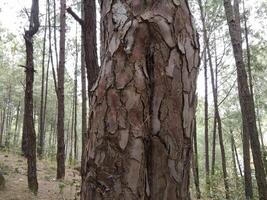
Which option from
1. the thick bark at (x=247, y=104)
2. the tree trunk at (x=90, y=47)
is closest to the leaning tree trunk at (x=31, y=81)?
the tree trunk at (x=90, y=47)

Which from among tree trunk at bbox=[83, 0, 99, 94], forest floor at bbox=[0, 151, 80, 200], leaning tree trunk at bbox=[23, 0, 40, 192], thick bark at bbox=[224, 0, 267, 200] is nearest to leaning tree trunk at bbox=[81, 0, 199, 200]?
tree trunk at bbox=[83, 0, 99, 94]

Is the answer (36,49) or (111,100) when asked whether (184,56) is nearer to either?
(111,100)

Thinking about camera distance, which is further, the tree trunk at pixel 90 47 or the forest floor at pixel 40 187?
the forest floor at pixel 40 187

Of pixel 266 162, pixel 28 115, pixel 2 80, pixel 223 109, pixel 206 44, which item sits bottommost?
pixel 266 162

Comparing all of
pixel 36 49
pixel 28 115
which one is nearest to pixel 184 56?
pixel 28 115

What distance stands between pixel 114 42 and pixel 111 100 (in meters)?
0.21

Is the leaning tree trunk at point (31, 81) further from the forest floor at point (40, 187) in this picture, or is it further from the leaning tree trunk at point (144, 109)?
the leaning tree trunk at point (144, 109)

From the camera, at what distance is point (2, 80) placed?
85.1ft

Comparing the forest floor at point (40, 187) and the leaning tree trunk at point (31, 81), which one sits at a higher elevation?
the leaning tree trunk at point (31, 81)

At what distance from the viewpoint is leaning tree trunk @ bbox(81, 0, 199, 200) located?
3.38 feet

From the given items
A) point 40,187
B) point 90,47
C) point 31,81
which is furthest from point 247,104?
point 40,187

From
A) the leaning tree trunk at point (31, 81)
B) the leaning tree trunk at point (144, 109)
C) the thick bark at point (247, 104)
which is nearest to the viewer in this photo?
the leaning tree trunk at point (144, 109)

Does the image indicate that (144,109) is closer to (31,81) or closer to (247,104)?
(247,104)

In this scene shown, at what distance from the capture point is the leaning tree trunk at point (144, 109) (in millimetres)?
1030
